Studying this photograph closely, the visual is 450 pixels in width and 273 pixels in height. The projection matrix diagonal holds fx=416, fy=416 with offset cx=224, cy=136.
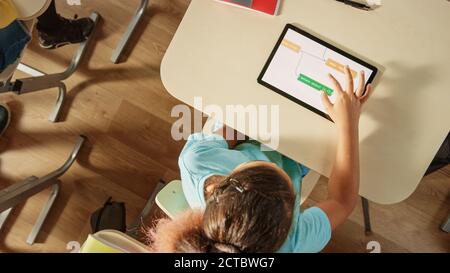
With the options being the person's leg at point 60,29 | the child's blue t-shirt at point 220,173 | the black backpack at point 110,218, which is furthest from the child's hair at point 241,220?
the person's leg at point 60,29

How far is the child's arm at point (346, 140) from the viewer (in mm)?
1020

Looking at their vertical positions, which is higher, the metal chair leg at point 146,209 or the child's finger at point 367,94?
the child's finger at point 367,94

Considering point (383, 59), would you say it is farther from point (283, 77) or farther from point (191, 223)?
point (191, 223)

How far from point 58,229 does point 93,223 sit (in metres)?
0.30

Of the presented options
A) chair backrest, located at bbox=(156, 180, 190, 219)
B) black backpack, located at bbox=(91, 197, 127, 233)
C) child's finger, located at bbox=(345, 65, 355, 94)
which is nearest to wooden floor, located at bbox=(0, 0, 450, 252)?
black backpack, located at bbox=(91, 197, 127, 233)

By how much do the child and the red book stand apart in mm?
235

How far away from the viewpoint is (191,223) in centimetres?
84

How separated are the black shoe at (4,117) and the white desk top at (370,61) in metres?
0.97

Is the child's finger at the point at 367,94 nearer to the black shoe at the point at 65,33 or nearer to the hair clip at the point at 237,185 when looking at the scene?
the hair clip at the point at 237,185

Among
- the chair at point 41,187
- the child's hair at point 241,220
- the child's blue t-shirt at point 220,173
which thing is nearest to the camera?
the child's hair at point 241,220

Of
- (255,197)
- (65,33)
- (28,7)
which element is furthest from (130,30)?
(255,197)

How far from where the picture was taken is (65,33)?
1637mm
